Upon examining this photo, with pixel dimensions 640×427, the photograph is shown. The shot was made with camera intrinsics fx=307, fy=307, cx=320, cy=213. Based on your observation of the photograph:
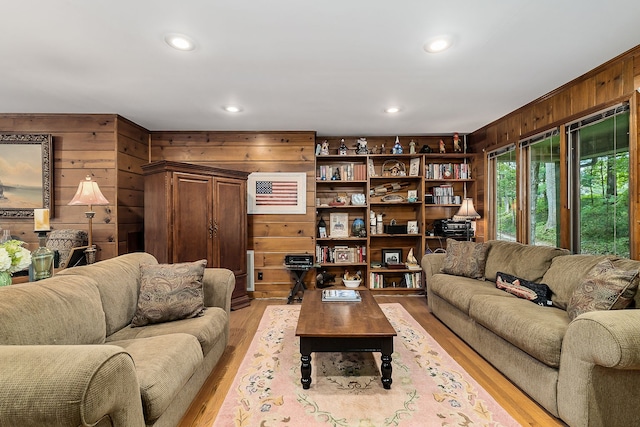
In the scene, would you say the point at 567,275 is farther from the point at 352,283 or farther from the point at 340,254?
the point at 340,254

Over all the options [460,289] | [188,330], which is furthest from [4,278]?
[460,289]

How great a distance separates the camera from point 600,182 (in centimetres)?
265

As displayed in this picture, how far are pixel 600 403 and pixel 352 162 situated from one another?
148 inches

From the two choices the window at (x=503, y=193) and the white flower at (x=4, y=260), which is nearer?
the white flower at (x=4, y=260)

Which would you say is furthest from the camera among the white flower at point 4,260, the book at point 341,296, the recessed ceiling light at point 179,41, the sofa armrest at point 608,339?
the book at point 341,296

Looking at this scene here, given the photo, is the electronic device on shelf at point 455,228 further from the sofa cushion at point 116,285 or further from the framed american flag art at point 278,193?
the sofa cushion at point 116,285

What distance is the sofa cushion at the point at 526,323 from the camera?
5.82ft

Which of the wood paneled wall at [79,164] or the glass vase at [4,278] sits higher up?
the wood paneled wall at [79,164]

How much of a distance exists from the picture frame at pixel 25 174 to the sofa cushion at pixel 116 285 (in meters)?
2.13

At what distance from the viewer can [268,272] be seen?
14.4ft

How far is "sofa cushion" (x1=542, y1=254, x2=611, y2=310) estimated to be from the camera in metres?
2.21

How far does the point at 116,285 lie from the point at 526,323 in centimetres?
270

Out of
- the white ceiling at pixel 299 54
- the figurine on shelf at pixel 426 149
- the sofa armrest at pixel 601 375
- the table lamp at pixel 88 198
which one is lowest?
the sofa armrest at pixel 601 375

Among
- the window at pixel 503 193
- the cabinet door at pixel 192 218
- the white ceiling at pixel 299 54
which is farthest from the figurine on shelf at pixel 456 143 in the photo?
the cabinet door at pixel 192 218
